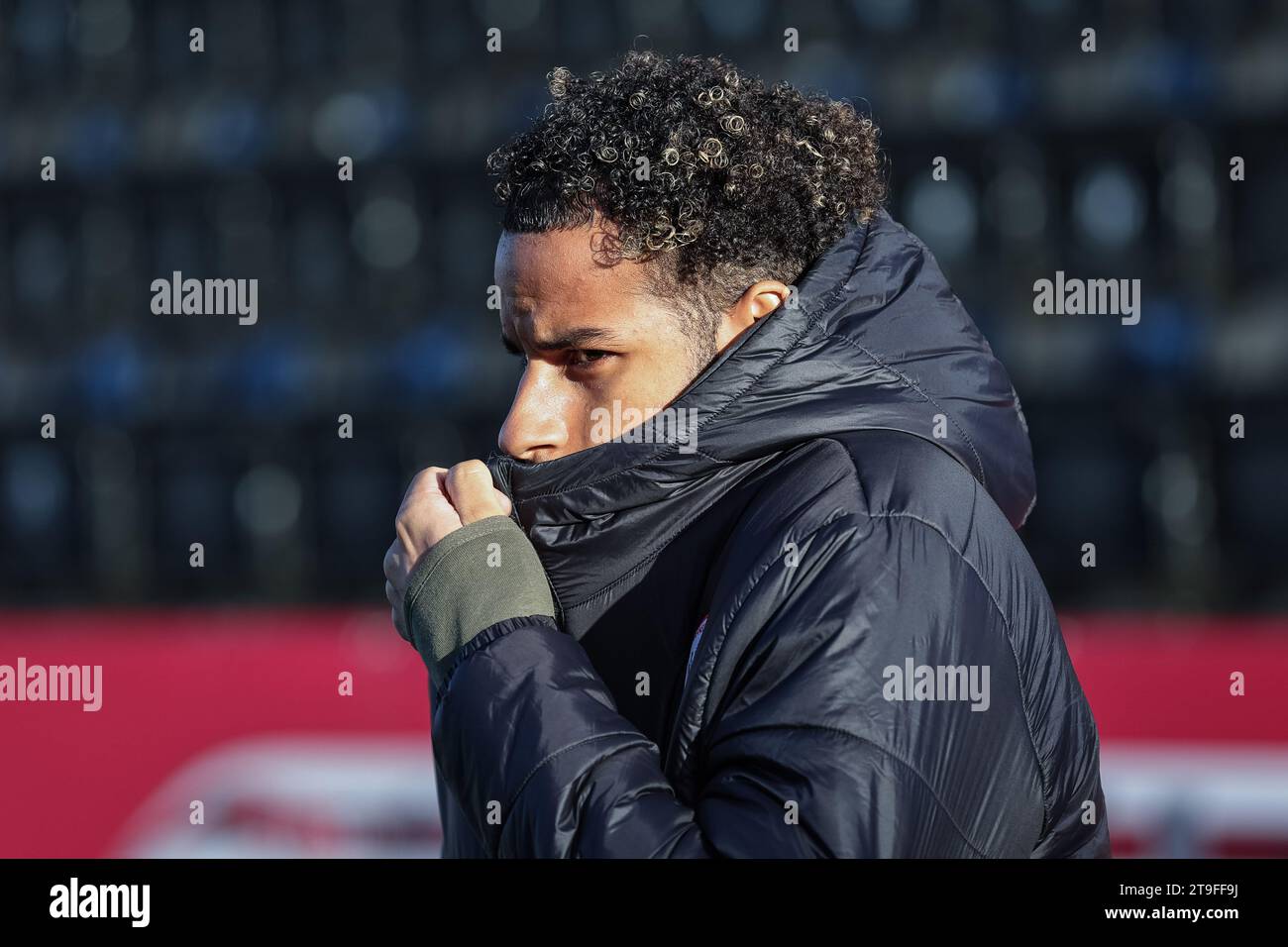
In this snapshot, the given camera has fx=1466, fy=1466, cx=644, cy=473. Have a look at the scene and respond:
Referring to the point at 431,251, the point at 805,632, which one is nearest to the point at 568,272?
the point at 805,632

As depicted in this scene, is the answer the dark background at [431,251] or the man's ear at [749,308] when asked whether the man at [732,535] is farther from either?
the dark background at [431,251]

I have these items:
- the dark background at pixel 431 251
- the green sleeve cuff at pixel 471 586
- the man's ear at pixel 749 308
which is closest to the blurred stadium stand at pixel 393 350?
the dark background at pixel 431 251

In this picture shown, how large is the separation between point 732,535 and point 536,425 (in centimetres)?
28

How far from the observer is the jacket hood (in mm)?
1532

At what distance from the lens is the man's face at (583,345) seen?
161cm

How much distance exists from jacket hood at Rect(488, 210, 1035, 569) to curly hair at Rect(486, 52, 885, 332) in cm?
8

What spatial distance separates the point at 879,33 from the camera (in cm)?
664

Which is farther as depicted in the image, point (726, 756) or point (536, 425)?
point (536, 425)

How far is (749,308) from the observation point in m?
1.65

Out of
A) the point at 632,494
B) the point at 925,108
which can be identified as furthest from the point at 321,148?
the point at 632,494

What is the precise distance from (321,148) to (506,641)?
20.5ft

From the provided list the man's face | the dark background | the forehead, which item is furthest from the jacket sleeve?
the dark background

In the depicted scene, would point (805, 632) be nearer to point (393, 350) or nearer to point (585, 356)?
point (585, 356)

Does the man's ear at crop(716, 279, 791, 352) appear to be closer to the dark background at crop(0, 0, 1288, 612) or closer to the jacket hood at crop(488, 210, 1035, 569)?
the jacket hood at crop(488, 210, 1035, 569)
